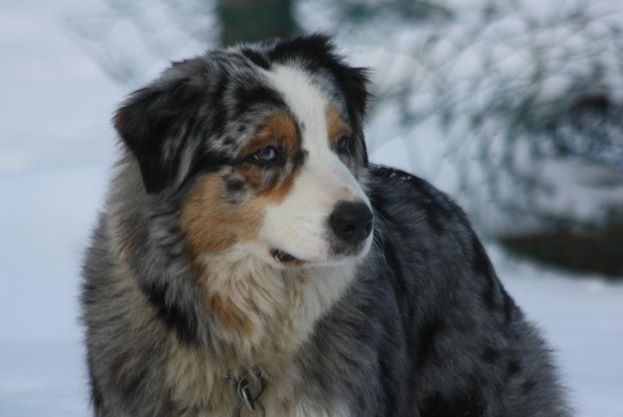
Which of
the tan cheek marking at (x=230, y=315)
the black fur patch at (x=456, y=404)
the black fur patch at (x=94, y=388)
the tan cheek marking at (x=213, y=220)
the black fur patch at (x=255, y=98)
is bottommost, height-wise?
the black fur patch at (x=456, y=404)

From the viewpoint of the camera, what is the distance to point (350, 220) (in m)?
4.48

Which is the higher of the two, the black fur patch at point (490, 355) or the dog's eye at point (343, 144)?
the dog's eye at point (343, 144)

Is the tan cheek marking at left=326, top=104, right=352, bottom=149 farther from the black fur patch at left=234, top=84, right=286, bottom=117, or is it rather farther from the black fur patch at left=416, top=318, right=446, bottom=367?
the black fur patch at left=416, top=318, right=446, bottom=367

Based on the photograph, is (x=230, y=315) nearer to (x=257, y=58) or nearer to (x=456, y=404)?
(x=257, y=58)

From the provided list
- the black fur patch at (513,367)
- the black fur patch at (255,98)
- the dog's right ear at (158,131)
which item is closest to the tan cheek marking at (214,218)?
the dog's right ear at (158,131)

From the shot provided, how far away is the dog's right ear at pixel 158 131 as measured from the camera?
4.73 meters

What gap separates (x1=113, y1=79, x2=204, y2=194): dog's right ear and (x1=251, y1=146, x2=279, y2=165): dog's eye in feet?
0.83

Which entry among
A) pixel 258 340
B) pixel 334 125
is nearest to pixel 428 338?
pixel 258 340

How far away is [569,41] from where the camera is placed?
353 inches

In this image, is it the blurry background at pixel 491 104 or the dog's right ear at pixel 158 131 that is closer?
the dog's right ear at pixel 158 131

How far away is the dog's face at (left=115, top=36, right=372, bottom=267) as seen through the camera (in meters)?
4.55

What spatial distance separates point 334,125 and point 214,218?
0.52 metres

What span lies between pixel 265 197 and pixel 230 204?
124 millimetres

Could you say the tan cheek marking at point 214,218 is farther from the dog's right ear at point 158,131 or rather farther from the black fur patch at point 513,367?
the black fur patch at point 513,367
